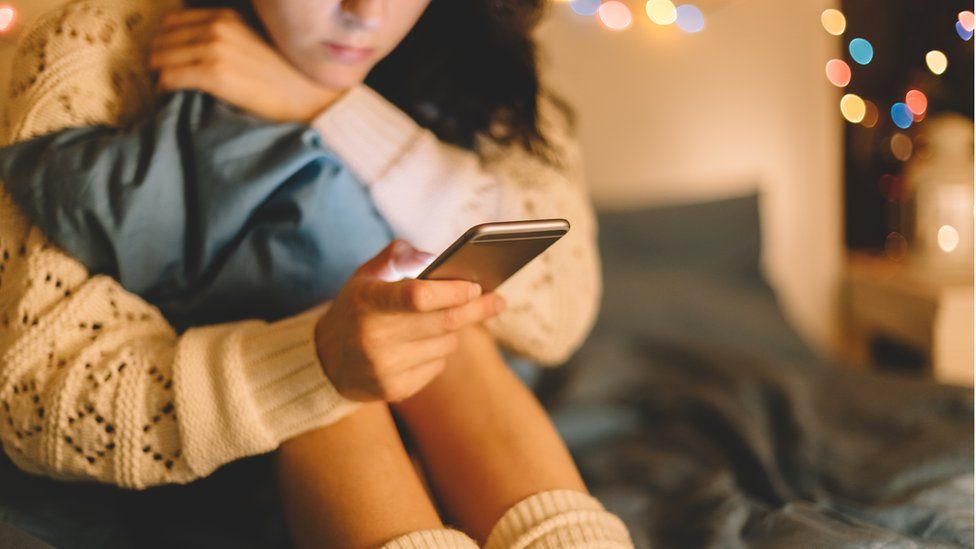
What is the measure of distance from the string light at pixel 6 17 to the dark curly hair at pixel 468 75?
0.46m

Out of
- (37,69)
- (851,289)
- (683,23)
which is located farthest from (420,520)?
(851,289)

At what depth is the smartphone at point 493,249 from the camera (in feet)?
1.28

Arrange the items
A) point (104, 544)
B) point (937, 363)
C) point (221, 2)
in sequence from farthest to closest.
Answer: point (937, 363) → point (221, 2) → point (104, 544)

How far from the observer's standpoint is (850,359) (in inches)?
72.3

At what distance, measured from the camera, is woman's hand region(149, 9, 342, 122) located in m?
0.62

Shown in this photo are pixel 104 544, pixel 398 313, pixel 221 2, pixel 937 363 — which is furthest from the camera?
pixel 937 363

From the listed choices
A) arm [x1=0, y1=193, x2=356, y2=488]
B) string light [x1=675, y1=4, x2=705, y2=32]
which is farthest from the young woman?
string light [x1=675, y1=4, x2=705, y2=32]

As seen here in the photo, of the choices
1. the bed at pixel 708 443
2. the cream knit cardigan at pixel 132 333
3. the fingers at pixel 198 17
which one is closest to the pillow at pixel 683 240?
the bed at pixel 708 443

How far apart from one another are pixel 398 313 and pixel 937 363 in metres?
1.30

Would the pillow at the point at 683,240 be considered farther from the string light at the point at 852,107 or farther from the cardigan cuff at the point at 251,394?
the cardigan cuff at the point at 251,394

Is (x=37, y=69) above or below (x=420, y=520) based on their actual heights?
above

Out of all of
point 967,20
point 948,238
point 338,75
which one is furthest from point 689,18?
point 338,75

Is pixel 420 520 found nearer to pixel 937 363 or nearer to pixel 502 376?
pixel 502 376

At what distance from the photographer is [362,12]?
Result: 0.59 m
